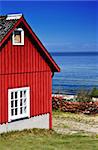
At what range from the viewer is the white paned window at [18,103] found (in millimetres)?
20203

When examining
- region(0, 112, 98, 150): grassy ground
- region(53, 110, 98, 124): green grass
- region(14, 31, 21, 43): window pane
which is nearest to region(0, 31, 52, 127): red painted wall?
region(14, 31, 21, 43): window pane

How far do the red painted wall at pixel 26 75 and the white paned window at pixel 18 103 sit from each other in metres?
0.23

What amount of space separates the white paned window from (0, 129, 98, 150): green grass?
83 centimetres

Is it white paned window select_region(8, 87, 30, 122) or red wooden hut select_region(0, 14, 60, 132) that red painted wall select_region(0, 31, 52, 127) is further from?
white paned window select_region(8, 87, 30, 122)

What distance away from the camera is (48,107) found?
2302 centimetres

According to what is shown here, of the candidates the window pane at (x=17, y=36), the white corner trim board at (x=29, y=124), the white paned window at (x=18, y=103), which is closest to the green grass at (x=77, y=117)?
the white corner trim board at (x=29, y=124)

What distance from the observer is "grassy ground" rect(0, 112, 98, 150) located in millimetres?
17312

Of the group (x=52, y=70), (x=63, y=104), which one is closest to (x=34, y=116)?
(x=52, y=70)

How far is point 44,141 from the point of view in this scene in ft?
61.8

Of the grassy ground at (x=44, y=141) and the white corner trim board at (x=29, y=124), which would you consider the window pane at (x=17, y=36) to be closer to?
the white corner trim board at (x=29, y=124)

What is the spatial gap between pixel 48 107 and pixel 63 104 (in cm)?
947

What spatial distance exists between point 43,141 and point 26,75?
12.6ft

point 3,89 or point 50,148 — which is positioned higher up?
point 3,89

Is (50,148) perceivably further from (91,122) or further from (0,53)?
(91,122)
